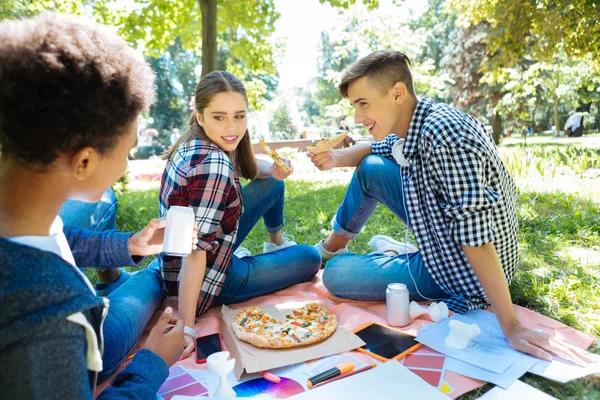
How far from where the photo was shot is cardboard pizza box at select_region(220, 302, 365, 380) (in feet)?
6.58

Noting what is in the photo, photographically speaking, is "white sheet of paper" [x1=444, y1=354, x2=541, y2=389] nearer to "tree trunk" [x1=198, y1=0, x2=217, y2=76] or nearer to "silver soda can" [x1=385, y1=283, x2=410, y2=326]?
"silver soda can" [x1=385, y1=283, x2=410, y2=326]

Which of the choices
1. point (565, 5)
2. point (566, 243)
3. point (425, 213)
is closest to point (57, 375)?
point (425, 213)

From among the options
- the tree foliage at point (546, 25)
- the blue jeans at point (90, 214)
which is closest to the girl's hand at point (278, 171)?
the blue jeans at point (90, 214)

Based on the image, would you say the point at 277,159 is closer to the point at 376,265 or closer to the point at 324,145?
the point at 324,145

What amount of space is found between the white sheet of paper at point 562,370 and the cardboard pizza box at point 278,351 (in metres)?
0.81

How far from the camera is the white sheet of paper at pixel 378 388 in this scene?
5.71ft

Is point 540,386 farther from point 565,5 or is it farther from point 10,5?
point 565,5

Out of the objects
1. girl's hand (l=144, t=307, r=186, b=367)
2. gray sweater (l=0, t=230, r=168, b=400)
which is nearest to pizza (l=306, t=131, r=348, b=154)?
girl's hand (l=144, t=307, r=186, b=367)

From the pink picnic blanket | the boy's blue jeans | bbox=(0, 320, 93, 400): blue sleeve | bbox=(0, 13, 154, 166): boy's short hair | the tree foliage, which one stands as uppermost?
the tree foliage

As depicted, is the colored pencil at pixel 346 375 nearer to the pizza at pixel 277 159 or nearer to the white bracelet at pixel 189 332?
the white bracelet at pixel 189 332

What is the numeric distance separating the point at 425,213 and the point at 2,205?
2031mm

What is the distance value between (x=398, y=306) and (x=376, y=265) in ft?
1.34

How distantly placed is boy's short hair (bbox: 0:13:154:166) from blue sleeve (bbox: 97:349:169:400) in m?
0.67

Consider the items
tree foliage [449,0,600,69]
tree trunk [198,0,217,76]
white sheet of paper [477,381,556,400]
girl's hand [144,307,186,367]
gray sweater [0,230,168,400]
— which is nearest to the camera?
gray sweater [0,230,168,400]
